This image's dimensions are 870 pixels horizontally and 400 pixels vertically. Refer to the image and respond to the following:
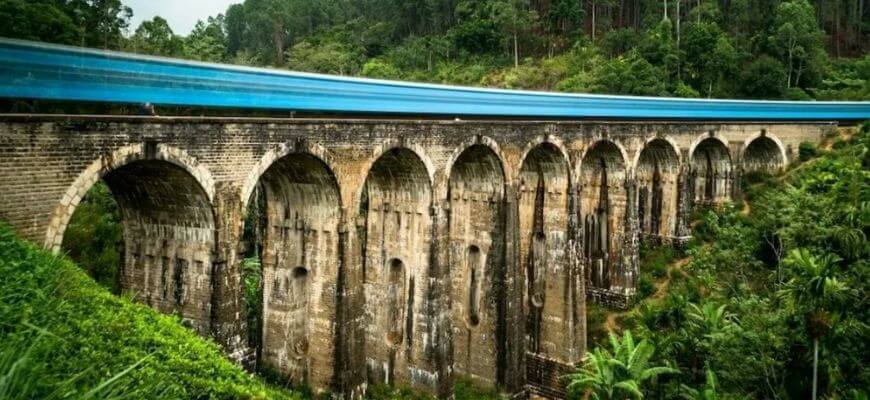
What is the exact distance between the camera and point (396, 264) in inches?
619

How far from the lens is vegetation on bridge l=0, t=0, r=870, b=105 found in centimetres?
3472

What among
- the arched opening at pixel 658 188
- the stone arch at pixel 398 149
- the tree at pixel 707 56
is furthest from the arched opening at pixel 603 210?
the tree at pixel 707 56

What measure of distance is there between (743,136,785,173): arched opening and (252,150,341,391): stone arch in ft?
69.2

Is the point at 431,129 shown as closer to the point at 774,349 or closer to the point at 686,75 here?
the point at 774,349

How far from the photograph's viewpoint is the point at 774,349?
11.4 metres

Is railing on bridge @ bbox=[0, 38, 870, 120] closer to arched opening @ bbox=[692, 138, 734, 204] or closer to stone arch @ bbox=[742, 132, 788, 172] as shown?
arched opening @ bbox=[692, 138, 734, 204]

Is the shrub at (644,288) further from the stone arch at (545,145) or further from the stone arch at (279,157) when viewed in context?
the stone arch at (279,157)

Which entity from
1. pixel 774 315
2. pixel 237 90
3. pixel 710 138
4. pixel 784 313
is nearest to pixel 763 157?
pixel 710 138

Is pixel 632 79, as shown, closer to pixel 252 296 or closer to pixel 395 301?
pixel 395 301

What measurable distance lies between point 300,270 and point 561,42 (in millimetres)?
37937

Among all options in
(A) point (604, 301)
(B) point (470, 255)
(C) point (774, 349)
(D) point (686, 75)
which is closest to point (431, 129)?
(B) point (470, 255)

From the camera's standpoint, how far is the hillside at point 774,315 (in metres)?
10.3

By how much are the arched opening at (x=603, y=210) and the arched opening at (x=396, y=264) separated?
748cm

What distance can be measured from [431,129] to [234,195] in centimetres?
525
